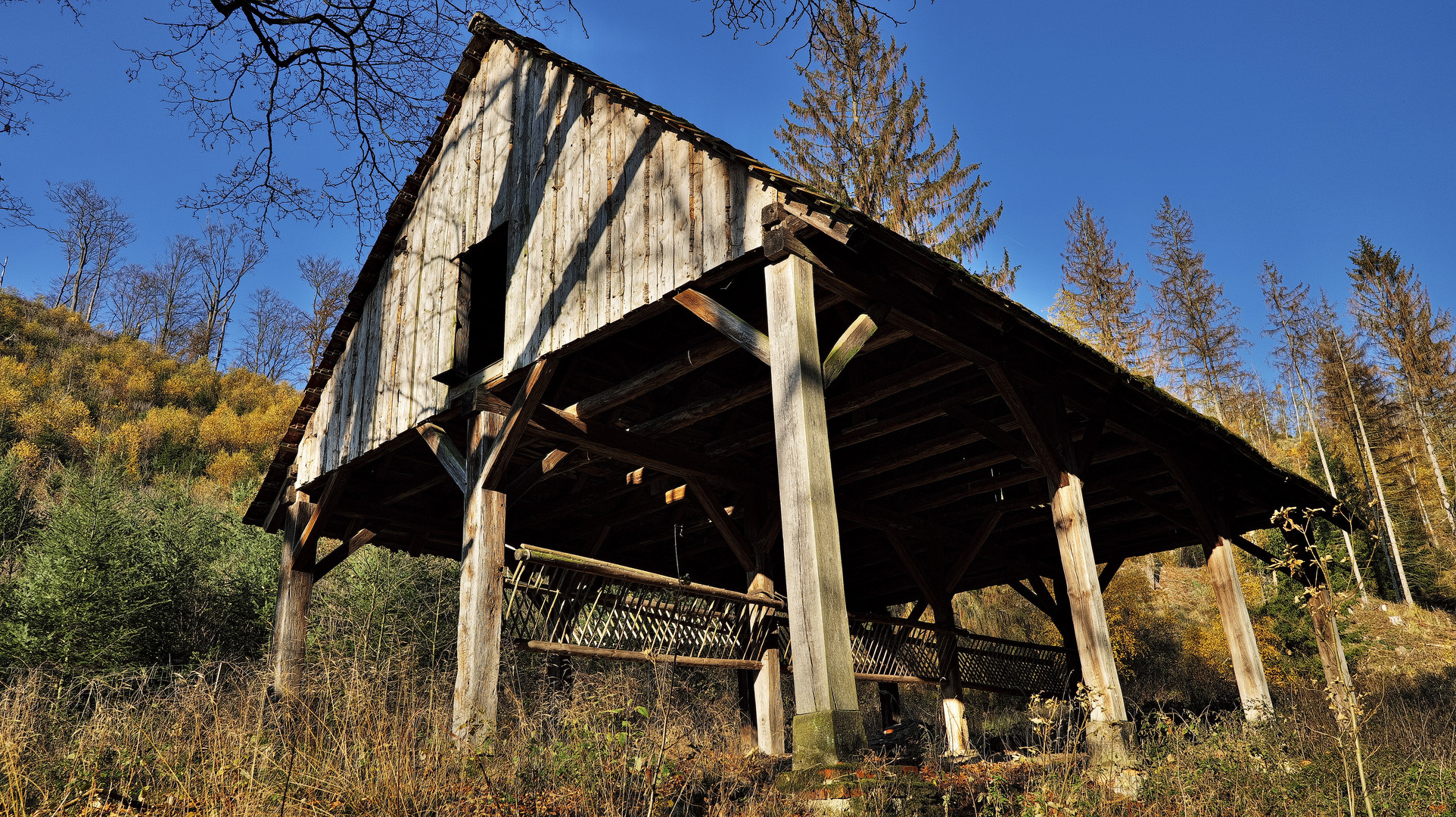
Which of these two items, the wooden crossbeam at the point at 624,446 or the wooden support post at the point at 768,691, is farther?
the wooden support post at the point at 768,691

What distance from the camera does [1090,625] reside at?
22.3 ft

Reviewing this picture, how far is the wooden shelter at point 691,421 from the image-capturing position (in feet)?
19.0

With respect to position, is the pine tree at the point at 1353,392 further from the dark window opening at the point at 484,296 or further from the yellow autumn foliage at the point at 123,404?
the yellow autumn foliage at the point at 123,404

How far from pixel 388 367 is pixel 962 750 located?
26.6 feet

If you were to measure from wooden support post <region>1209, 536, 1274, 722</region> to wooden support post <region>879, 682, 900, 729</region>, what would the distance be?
694 cm

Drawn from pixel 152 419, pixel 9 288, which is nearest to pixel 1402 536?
pixel 152 419

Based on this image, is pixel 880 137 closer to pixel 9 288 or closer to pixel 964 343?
pixel 964 343

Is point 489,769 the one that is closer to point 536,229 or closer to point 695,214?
point 695,214

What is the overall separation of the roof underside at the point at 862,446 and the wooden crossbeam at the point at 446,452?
223 mm

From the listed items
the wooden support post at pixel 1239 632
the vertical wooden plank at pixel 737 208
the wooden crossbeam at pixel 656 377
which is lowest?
the wooden support post at pixel 1239 632

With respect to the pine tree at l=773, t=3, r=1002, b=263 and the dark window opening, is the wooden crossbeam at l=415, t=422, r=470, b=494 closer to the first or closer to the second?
the dark window opening

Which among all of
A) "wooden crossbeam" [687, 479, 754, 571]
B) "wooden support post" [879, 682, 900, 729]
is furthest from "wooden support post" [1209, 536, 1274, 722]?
"wooden support post" [879, 682, 900, 729]

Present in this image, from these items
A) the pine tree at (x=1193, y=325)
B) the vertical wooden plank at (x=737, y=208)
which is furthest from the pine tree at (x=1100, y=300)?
the vertical wooden plank at (x=737, y=208)

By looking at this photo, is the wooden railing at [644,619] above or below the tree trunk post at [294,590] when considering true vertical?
below
